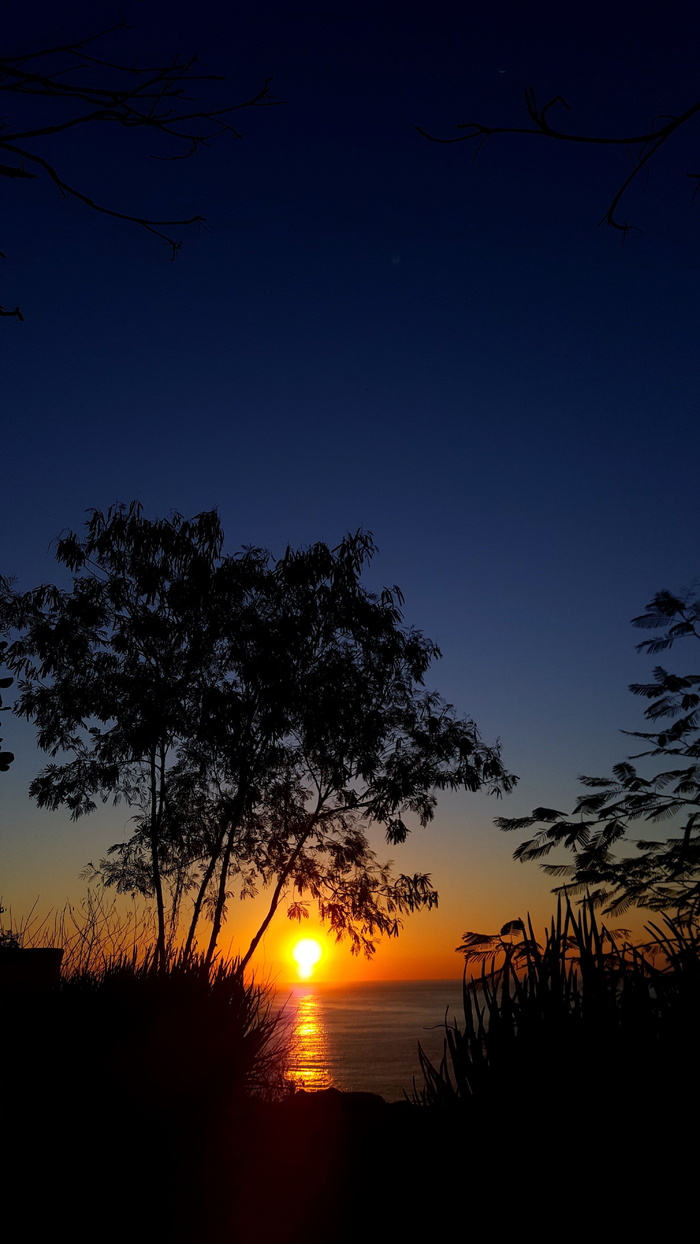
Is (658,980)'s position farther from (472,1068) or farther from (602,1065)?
(472,1068)

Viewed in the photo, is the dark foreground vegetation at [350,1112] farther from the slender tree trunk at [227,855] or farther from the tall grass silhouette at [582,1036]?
the slender tree trunk at [227,855]

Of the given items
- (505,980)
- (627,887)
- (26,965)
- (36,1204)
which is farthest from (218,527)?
(505,980)

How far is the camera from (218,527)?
17.4 metres

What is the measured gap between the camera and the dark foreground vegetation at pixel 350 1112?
114 inches

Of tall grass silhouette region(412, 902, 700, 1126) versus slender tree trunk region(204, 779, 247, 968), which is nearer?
tall grass silhouette region(412, 902, 700, 1126)

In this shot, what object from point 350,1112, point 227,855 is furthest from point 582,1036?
point 227,855

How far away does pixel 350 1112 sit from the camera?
313 inches

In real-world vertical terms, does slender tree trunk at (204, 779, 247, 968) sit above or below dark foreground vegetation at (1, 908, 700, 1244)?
above

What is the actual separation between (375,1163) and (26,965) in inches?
193

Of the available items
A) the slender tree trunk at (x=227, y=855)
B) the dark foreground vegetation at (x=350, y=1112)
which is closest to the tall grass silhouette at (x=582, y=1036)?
the dark foreground vegetation at (x=350, y=1112)

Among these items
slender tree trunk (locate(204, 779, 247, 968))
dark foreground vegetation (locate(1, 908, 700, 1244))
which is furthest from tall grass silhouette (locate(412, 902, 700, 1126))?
slender tree trunk (locate(204, 779, 247, 968))

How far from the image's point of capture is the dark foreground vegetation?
2.90 meters

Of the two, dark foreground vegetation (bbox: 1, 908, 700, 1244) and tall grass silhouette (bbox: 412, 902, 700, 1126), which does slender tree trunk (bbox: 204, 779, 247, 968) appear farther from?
tall grass silhouette (bbox: 412, 902, 700, 1126)

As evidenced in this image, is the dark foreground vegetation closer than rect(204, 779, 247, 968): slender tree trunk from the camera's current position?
Yes
